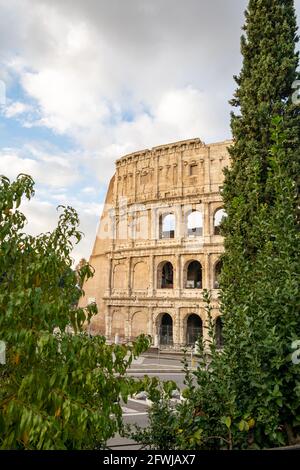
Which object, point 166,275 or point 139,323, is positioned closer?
point 139,323

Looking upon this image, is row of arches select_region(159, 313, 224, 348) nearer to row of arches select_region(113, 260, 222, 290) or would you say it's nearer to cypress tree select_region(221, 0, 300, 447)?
row of arches select_region(113, 260, 222, 290)

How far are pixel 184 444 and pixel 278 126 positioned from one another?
4319mm

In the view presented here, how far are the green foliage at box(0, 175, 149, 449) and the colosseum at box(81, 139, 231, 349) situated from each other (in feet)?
96.2

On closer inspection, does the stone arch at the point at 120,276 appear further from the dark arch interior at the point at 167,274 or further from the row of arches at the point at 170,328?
the row of arches at the point at 170,328

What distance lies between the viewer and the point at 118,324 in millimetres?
38625

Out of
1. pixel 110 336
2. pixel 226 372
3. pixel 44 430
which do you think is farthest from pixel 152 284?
pixel 44 430

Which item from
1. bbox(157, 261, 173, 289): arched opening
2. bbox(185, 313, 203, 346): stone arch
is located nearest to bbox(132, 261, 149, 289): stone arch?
bbox(157, 261, 173, 289): arched opening

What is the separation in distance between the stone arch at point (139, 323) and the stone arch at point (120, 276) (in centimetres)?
363

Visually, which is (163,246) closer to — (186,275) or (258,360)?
(186,275)

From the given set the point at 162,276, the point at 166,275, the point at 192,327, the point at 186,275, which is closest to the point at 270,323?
the point at 186,275

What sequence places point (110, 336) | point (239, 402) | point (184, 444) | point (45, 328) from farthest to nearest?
point (110, 336) → point (239, 402) → point (184, 444) → point (45, 328)

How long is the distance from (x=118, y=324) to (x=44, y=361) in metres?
36.2
